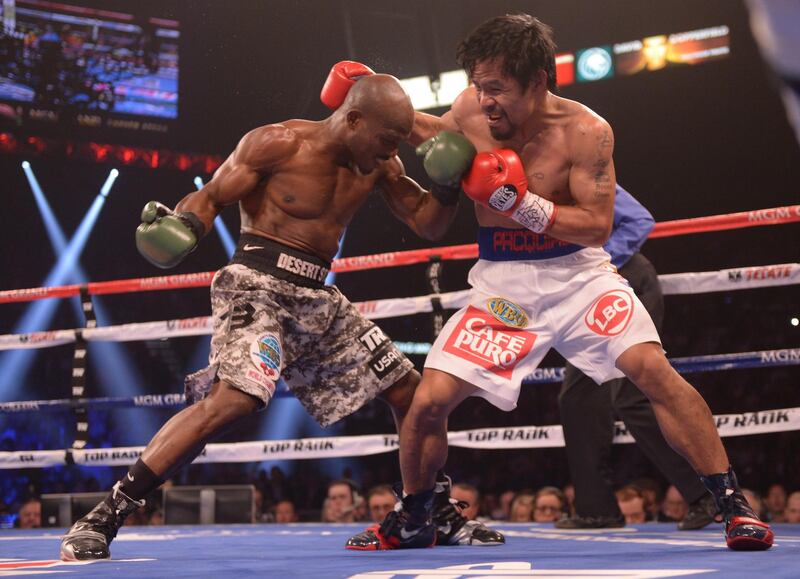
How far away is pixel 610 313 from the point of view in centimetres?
217

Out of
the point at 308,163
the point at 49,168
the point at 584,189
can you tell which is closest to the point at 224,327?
the point at 308,163

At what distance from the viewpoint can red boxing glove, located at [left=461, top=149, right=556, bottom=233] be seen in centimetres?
212

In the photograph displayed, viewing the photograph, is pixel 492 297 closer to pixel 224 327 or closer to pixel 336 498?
pixel 224 327

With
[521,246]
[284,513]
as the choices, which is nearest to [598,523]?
[521,246]

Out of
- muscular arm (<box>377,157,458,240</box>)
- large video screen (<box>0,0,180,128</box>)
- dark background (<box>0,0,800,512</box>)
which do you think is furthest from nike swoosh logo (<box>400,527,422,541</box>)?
large video screen (<box>0,0,180,128</box>)

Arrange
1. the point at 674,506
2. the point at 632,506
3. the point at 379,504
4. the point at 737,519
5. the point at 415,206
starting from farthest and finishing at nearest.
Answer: the point at 674,506, the point at 379,504, the point at 632,506, the point at 415,206, the point at 737,519

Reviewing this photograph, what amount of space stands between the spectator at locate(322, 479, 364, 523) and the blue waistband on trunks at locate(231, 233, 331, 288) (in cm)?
252

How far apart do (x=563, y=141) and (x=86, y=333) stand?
2.31m

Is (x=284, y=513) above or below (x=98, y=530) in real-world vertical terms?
below

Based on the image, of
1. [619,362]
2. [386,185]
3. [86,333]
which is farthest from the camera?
[86,333]

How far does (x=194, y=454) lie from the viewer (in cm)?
221

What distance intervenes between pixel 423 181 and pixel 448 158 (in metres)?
6.82

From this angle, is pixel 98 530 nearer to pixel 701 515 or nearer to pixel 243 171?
pixel 243 171

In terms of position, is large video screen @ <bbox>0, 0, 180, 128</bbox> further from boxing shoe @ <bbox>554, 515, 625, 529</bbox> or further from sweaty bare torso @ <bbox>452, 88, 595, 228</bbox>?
sweaty bare torso @ <bbox>452, 88, 595, 228</bbox>
